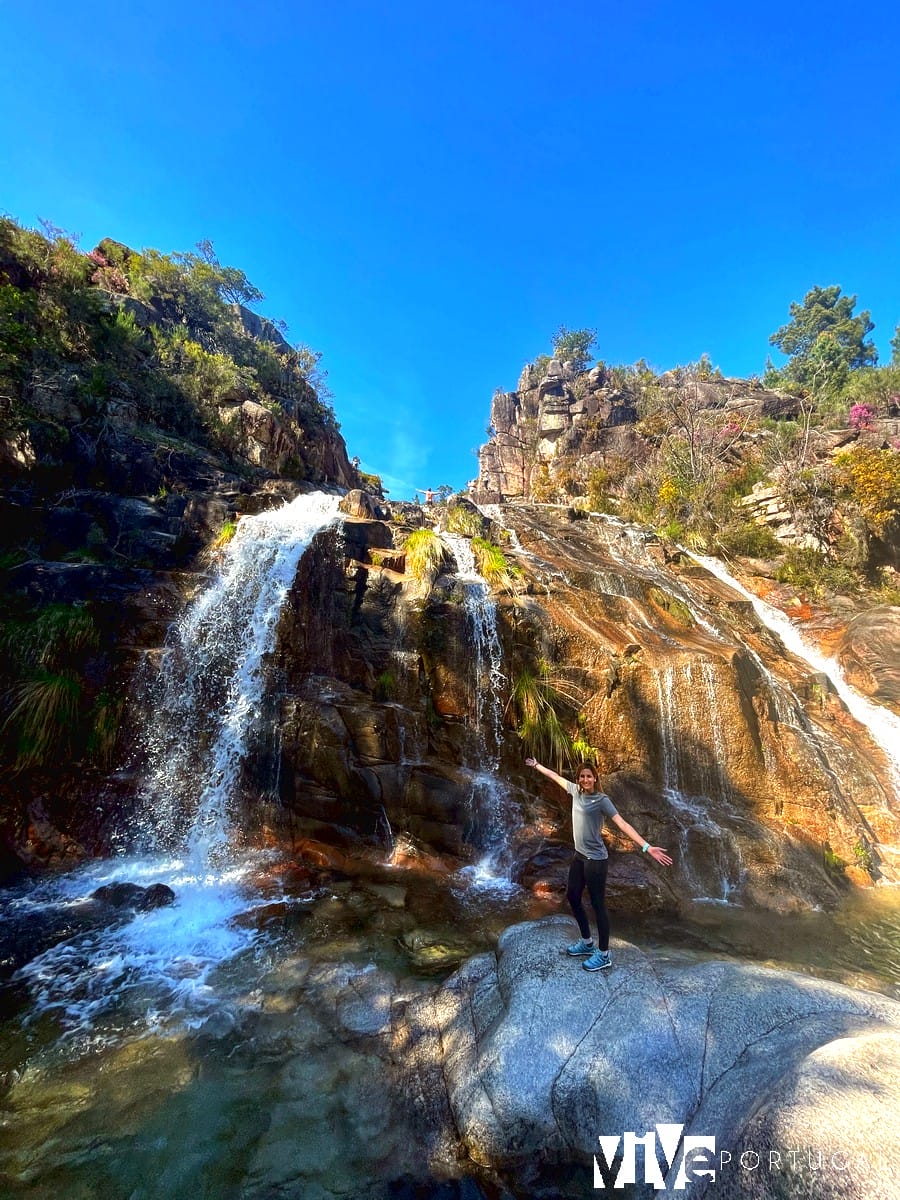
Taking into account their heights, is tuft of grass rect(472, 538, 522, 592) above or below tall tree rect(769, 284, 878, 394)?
below

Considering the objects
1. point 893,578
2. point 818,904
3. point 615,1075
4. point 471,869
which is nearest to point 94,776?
point 471,869

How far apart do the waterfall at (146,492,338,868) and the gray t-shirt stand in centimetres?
681

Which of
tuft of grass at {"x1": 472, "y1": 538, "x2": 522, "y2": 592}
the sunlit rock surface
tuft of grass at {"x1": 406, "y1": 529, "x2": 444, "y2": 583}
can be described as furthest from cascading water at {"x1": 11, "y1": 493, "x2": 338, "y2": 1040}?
tuft of grass at {"x1": 472, "y1": 538, "x2": 522, "y2": 592}

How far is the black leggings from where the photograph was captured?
492 cm

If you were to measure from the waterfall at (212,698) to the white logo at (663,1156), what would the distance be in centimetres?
733

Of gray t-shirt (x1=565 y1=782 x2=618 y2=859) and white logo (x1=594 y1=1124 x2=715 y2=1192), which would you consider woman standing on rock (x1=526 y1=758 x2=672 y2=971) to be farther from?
white logo (x1=594 y1=1124 x2=715 y2=1192)

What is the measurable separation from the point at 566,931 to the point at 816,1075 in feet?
9.39

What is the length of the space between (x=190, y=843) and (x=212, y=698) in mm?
2697

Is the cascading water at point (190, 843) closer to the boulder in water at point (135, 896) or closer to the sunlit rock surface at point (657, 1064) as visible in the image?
the boulder in water at point (135, 896)

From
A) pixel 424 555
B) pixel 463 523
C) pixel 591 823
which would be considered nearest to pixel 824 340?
pixel 463 523

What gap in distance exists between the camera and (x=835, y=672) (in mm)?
14016

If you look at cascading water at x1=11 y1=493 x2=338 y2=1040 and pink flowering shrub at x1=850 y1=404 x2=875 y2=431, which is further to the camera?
pink flowering shrub at x1=850 y1=404 x2=875 y2=431

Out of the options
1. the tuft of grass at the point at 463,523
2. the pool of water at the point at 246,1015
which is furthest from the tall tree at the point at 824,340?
the pool of water at the point at 246,1015

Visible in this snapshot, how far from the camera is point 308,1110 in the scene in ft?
14.0
